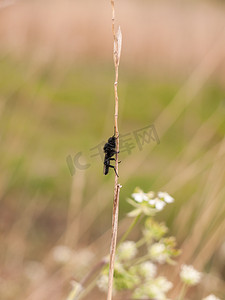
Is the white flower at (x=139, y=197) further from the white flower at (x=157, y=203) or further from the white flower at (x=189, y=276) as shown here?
the white flower at (x=189, y=276)

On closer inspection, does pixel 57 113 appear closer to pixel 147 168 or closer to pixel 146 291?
pixel 147 168

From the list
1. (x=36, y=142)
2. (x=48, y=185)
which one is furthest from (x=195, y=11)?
(x=48, y=185)

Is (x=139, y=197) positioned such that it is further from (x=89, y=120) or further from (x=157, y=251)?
(x=89, y=120)

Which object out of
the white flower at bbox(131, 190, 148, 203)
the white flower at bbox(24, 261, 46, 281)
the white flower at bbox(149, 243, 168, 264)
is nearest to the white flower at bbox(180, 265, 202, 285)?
the white flower at bbox(149, 243, 168, 264)

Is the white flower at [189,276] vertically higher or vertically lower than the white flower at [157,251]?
lower

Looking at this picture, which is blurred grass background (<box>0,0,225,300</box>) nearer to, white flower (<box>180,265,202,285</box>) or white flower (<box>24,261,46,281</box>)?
white flower (<box>24,261,46,281</box>)

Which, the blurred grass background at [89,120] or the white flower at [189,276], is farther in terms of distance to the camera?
the blurred grass background at [89,120]

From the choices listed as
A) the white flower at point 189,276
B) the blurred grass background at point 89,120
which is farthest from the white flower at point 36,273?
the white flower at point 189,276

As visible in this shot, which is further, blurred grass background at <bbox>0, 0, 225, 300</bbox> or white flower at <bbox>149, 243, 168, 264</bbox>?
blurred grass background at <bbox>0, 0, 225, 300</bbox>
